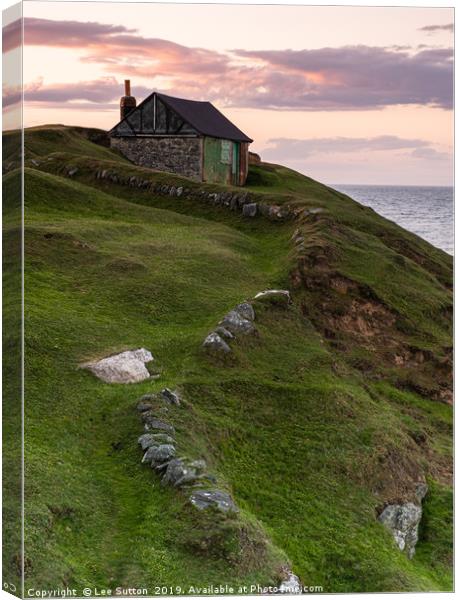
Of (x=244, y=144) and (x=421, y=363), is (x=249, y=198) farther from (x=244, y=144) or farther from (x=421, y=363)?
(x=244, y=144)

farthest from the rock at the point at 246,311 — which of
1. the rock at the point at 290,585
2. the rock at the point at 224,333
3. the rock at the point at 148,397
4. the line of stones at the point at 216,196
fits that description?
the line of stones at the point at 216,196

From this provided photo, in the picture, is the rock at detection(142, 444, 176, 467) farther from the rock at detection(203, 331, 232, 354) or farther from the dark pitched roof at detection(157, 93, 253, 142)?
the dark pitched roof at detection(157, 93, 253, 142)

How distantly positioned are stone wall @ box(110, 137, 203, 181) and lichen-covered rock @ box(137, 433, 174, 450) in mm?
39113

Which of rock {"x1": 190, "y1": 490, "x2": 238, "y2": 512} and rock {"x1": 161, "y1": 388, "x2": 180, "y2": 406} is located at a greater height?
rock {"x1": 161, "y1": 388, "x2": 180, "y2": 406}

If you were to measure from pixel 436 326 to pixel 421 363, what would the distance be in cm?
314

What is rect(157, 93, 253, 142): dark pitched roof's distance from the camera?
57494mm

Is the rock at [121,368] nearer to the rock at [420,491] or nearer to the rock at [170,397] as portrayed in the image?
the rock at [170,397]

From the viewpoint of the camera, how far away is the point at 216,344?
965 inches

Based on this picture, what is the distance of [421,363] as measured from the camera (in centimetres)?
3075

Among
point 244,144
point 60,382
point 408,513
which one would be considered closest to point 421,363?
point 408,513

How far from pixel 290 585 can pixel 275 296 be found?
573 inches

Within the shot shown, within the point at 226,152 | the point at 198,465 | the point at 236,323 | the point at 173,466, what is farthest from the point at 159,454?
the point at 226,152

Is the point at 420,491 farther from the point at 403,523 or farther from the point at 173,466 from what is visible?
the point at 173,466

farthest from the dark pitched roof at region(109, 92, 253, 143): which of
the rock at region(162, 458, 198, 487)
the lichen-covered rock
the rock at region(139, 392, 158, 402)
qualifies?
the rock at region(162, 458, 198, 487)
